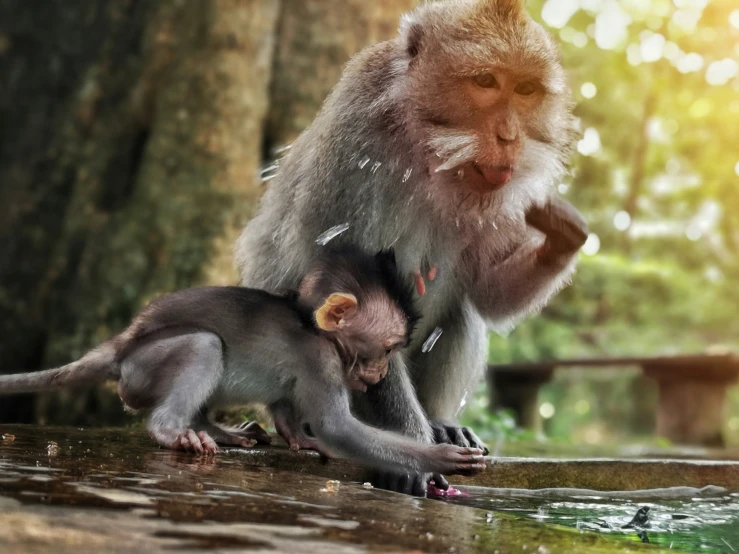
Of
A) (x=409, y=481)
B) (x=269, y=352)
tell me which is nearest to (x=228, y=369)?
(x=269, y=352)

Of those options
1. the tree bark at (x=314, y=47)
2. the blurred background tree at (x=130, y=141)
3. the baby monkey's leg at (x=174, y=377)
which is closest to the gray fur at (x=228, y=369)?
the baby monkey's leg at (x=174, y=377)

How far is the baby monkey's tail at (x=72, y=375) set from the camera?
3395 mm

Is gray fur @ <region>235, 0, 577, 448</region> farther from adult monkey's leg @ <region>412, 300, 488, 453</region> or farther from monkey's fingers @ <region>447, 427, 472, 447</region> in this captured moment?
monkey's fingers @ <region>447, 427, 472, 447</region>

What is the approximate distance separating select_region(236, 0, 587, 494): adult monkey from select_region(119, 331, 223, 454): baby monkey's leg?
2.19 feet

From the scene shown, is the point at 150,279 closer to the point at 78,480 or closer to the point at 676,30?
the point at 78,480

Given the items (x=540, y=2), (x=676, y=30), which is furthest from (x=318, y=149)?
(x=676, y=30)

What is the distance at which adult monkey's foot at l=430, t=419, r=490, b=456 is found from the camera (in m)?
3.90

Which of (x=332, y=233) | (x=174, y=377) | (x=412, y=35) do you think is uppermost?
(x=412, y=35)

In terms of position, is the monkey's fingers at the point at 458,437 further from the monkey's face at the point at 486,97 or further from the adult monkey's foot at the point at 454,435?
the monkey's face at the point at 486,97

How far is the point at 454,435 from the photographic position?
3951 mm

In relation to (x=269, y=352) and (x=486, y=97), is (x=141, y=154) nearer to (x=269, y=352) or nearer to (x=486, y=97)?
(x=269, y=352)

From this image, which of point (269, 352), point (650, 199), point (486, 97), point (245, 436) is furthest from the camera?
point (650, 199)

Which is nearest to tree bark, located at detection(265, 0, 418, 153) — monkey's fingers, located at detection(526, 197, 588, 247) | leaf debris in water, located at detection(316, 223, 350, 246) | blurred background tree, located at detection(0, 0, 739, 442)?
blurred background tree, located at detection(0, 0, 739, 442)

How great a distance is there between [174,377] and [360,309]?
0.71 m
